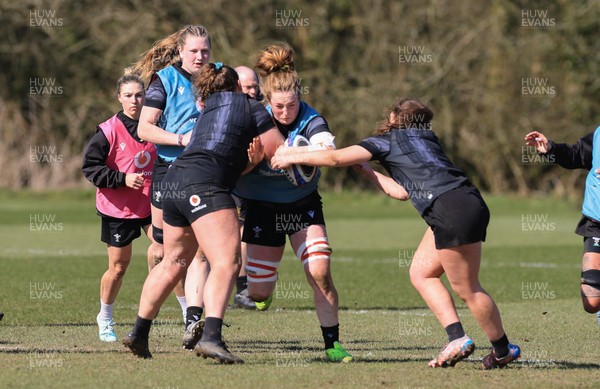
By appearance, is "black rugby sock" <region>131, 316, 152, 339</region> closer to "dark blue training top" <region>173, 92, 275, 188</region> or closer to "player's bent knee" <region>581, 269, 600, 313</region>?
"dark blue training top" <region>173, 92, 275, 188</region>

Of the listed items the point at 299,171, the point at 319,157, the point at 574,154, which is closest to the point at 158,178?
the point at 299,171

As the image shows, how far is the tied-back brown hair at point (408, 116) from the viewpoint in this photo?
24.4 feet

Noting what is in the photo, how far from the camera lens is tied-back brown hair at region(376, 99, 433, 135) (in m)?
7.45

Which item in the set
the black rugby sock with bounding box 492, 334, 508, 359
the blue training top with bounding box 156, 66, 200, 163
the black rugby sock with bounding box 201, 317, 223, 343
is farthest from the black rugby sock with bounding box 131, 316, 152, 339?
the black rugby sock with bounding box 492, 334, 508, 359

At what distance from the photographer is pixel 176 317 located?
34.6 ft

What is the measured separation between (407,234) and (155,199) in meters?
13.4

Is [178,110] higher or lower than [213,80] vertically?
lower

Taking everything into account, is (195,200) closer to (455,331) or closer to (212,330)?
(212,330)

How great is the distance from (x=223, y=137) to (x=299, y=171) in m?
0.59

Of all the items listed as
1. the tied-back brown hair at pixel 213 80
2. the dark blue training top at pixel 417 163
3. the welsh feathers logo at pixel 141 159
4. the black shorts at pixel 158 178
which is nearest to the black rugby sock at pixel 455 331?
the dark blue training top at pixel 417 163

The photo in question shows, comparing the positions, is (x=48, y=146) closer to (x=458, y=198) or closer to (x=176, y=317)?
(x=176, y=317)

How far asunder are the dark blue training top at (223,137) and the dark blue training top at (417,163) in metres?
0.79

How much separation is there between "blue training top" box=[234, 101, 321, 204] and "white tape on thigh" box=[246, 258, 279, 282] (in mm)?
487

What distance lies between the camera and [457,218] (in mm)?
7156
